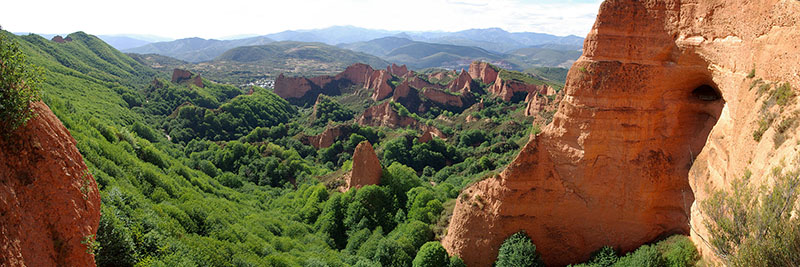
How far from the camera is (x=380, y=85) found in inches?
5217

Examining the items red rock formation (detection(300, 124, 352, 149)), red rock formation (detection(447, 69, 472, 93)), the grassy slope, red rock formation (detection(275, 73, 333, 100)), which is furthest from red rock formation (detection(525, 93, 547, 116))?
red rock formation (detection(275, 73, 333, 100))

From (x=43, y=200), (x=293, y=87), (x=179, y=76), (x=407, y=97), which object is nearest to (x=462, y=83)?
(x=407, y=97)

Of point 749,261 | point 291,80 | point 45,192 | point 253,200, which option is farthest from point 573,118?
point 291,80

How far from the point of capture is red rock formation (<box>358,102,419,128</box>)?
98312 millimetres

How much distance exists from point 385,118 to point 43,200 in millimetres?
89233

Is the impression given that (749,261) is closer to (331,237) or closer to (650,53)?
(650,53)

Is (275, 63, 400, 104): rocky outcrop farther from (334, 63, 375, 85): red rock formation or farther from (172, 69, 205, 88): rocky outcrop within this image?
(172, 69, 205, 88): rocky outcrop

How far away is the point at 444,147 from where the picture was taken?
74.5 meters

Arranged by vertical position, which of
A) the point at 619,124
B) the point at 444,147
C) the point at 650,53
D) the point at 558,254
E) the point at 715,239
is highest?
the point at 650,53

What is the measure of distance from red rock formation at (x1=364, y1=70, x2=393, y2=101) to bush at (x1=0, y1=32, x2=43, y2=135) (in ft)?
393

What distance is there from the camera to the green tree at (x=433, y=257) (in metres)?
24.9

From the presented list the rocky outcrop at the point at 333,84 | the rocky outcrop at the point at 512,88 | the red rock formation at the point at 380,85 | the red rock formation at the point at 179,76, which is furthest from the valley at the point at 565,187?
the red rock formation at the point at 179,76

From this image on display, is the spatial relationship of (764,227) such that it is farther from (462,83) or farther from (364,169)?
(462,83)

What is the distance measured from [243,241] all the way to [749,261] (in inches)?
1049
